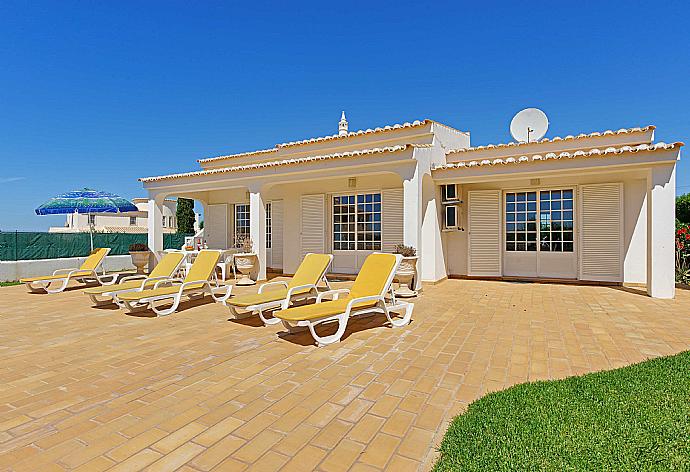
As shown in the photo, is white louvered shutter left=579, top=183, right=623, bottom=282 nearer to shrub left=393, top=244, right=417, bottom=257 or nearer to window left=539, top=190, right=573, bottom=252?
window left=539, top=190, right=573, bottom=252

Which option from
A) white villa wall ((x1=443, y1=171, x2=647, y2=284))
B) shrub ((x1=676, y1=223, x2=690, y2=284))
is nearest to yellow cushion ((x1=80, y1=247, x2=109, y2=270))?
white villa wall ((x1=443, y1=171, x2=647, y2=284))

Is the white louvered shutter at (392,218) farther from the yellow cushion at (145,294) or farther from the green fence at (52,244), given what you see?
the green fence at (52,244)

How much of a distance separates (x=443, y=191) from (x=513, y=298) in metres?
4.21

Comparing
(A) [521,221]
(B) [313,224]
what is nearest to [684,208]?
(A) [521,221]

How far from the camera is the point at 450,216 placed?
11.7m

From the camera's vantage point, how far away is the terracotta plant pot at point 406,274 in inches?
353

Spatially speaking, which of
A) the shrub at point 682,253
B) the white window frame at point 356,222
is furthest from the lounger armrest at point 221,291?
the shrub at point 682,253

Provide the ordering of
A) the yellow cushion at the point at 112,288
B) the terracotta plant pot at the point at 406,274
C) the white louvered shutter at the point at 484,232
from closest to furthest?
the yellow cushion at the point at 112,288, the terracotta plant pot at the point at 406,274, the white louvered shutter at the point at 484,232

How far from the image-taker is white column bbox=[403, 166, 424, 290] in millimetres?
9398

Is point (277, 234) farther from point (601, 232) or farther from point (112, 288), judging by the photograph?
point (601, 232)

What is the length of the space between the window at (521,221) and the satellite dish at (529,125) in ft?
8.11

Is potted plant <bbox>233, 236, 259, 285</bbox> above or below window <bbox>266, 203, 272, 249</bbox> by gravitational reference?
below

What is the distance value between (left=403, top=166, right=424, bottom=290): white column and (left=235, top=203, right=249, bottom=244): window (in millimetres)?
8525

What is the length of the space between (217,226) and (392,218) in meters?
8.23
